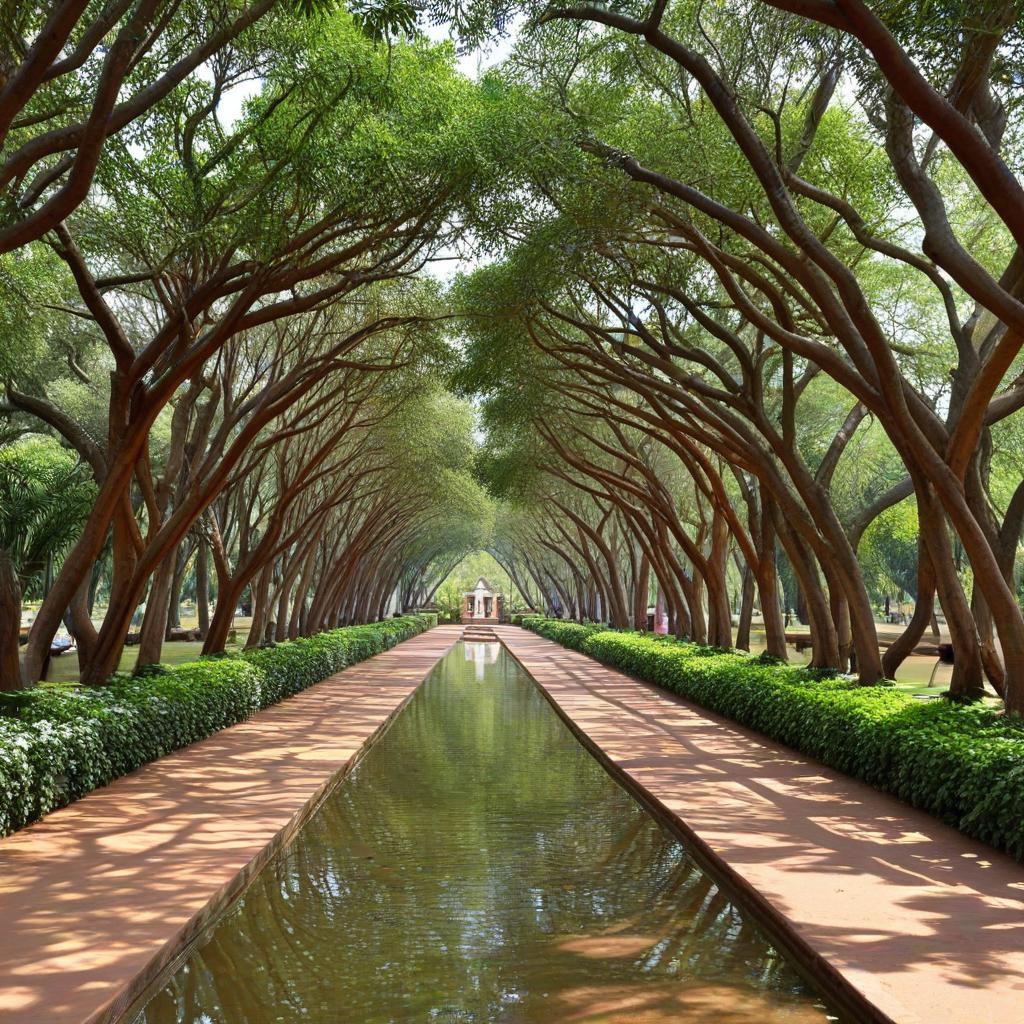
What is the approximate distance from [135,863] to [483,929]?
2373mm

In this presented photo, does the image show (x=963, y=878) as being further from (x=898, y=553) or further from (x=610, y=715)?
(x=898, y=553)

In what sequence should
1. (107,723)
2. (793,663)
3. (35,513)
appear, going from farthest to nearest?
(793,663) < (35,513) < (107,723)

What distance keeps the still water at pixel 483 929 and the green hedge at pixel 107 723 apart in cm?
193

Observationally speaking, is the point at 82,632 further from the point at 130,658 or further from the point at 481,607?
the point at 481,607

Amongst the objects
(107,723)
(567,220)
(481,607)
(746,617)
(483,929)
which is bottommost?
(483,929)

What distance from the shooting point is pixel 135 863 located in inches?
267

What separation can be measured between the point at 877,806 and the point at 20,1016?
23.1 feet

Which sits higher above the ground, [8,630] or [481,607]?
[481,607]

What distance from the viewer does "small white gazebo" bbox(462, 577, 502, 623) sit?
3310 inches

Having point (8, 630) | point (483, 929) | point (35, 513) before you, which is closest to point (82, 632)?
point (8, 630)

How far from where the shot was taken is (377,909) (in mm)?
6293

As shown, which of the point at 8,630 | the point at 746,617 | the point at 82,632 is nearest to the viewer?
the point at 8,630

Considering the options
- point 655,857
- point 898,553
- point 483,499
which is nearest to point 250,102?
point 655,857

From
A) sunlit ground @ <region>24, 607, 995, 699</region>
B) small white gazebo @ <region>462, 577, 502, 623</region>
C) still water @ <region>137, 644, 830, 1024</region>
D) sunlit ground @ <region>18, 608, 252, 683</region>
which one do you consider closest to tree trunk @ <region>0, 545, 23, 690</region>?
sunlit ground @ <region>24, 607, 995, 699</region>
